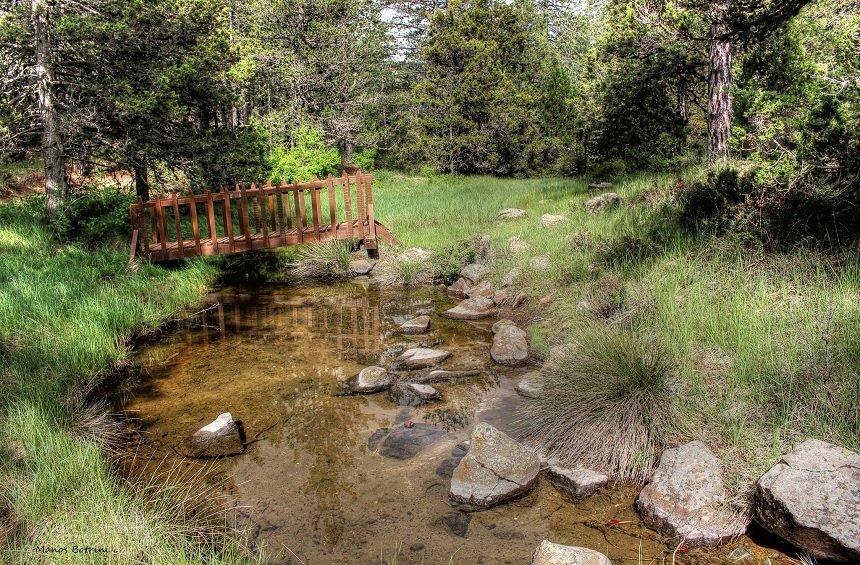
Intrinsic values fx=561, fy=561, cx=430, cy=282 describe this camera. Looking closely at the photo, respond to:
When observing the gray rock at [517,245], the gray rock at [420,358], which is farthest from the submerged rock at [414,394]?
the gray rock at [517,245]

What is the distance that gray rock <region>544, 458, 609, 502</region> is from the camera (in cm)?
404

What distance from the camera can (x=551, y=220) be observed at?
424 inches

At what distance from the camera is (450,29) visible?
25.2 metres

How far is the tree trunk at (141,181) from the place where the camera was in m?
11.5

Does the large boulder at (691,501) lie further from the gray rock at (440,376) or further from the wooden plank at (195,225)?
the wooden plank at (195,225)

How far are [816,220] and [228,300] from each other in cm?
863

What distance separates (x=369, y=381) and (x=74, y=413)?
107 inches

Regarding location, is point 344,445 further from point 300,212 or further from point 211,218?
point 211,218

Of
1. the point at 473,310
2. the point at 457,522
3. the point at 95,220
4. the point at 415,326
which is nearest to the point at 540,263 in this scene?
the point at 473,310

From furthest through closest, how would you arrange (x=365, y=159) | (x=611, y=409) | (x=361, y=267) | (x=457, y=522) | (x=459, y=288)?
(x=365, y=159)
(x=361, y=267)
(x=459, y=288)
(x=611, y=409)
(x=457, y=522)

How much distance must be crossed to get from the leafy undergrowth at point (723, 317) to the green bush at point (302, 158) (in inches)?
577

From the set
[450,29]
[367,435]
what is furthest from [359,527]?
[450,29]

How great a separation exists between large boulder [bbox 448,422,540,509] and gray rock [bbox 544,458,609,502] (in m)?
0.16

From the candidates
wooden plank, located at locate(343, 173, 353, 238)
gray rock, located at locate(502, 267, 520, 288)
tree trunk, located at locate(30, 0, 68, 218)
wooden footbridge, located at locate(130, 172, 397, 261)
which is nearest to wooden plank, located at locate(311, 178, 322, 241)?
wooden footbridge, located at locate(130, 172, 397, 261)
